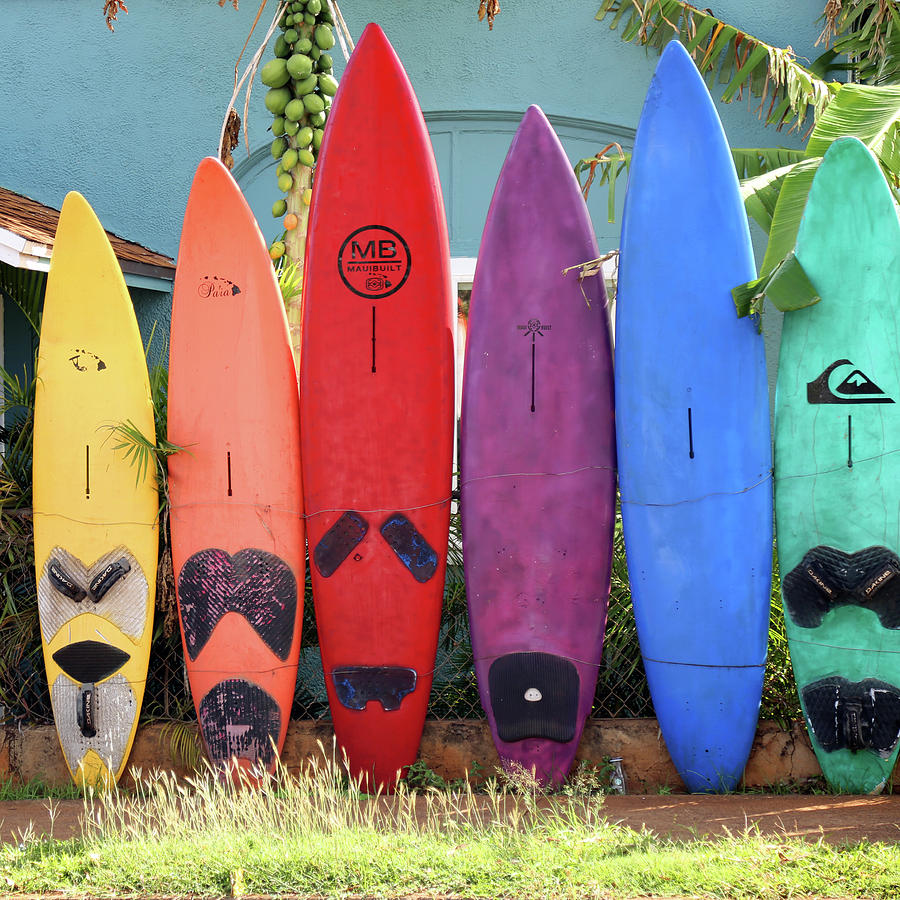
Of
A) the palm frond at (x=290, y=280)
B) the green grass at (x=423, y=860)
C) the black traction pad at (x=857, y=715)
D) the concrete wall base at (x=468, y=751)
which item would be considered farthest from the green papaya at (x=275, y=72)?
the black traction pad at (x=857, y=715)

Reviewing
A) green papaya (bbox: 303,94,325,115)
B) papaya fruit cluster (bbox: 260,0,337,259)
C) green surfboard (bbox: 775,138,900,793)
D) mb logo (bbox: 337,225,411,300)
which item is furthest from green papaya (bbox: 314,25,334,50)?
green surfboard (bbox: 775,138,900,793)

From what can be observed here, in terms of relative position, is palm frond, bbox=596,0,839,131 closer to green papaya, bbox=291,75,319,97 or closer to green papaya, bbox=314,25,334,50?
green papaya, bbox=314,25,334,50

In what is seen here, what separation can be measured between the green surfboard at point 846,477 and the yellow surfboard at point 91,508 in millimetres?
2412

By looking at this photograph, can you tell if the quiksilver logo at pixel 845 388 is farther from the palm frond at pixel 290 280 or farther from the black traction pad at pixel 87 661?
the black traction pad at pixel 87 661

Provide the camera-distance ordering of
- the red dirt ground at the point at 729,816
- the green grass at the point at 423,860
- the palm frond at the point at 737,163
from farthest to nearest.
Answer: the palm frond at the point at 737,163
the red dirt ground at the point at 729,816
the green grass at the point at 423,860

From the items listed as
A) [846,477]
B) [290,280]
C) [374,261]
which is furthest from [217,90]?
[846,477]

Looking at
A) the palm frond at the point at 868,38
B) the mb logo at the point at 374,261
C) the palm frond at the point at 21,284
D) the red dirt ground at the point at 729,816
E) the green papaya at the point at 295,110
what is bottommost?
the red dirt ground at the point at 729,816

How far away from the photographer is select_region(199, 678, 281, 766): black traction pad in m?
3.70

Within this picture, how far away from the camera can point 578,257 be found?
3.82 m

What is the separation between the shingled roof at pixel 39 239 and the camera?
15.0 feet

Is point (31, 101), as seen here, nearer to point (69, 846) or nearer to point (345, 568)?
point (345, 568)

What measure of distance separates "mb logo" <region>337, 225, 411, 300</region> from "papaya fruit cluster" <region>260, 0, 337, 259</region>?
734 millimetres

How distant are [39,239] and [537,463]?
2681 mm

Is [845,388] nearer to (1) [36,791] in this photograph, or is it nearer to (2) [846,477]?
(2) [846,477]
